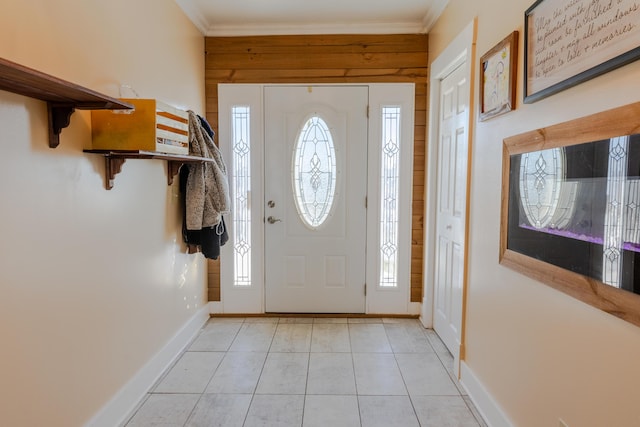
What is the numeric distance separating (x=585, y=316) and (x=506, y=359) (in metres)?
0.65

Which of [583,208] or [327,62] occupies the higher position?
[327,62]

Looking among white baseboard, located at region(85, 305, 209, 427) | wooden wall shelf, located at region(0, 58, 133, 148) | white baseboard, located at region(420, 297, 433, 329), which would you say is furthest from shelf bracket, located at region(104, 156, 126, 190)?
white baseboard, located at region(420, 297, 433, 329)

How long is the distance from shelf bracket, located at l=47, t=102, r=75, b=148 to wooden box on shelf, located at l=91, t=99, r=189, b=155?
251mm

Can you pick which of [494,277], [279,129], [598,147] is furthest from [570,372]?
[279,129]

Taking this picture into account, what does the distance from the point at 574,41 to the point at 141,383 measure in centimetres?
260

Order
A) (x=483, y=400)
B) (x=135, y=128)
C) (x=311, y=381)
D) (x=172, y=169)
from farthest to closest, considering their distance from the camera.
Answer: (x=172, y=169)
(x=311, y=381)
(x=483, y=400)
(x=135, y=128)

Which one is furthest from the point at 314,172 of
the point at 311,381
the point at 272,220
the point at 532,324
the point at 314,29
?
the point at 532,324

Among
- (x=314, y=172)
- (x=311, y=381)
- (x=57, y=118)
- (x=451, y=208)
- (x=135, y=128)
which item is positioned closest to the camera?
(x=57, y=118)

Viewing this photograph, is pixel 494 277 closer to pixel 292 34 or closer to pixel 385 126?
pixel 385 126

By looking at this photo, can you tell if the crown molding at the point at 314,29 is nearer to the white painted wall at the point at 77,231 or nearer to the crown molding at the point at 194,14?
the crown molding at the point at 194,14

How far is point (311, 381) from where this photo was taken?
2346mm

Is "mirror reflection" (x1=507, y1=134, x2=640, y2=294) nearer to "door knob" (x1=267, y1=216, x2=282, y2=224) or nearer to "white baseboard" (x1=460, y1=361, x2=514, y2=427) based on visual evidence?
"white baseboard" (x1=460, y1=361, x2=514, y2=427)

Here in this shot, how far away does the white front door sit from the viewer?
329 cm

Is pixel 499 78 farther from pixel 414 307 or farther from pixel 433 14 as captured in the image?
pixel 414 307
